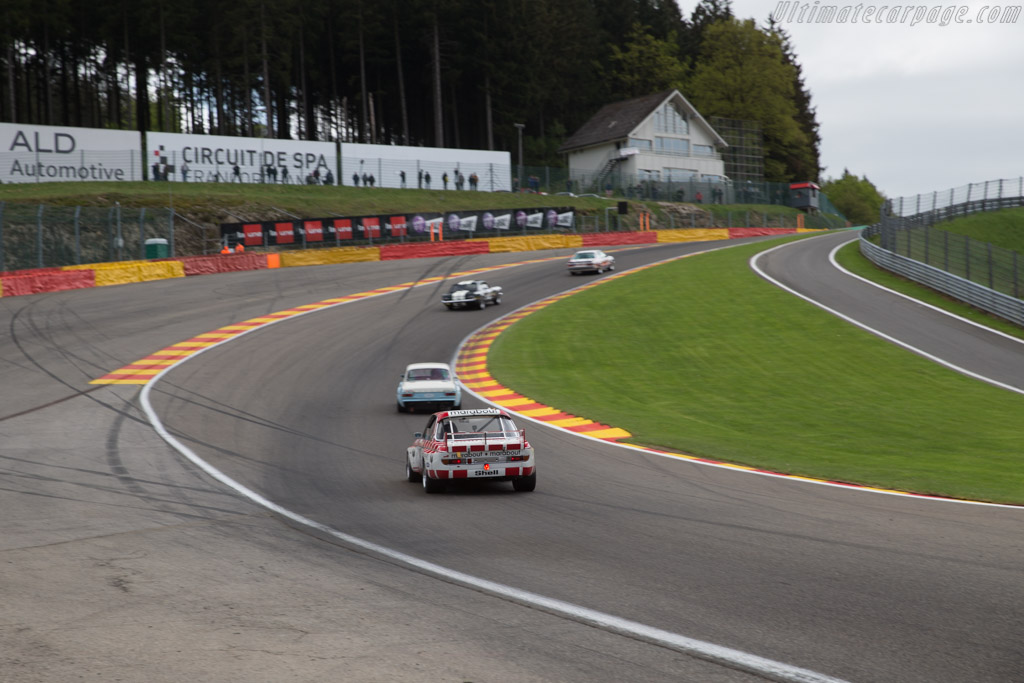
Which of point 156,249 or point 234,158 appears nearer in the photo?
point 156,249

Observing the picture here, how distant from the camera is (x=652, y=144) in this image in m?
94.8

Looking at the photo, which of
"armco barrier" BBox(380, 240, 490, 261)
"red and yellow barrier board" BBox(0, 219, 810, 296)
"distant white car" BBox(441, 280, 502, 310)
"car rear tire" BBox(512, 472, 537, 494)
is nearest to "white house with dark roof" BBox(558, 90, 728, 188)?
"red and yellow barrier board" BBox(0, 219, 810, 296)

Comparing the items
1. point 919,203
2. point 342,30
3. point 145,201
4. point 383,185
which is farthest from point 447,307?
point 342,30

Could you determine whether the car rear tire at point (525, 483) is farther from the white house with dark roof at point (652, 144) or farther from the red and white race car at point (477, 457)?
the white house with dark roof at point (652, 144)

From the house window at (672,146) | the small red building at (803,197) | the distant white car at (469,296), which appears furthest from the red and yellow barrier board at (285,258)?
the small red building at (803,197)

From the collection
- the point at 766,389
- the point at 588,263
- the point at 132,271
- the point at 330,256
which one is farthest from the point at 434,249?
the point at 766,389

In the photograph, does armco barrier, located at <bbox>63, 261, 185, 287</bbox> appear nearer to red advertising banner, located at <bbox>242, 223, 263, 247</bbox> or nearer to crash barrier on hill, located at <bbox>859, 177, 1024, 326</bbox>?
red advertising banner, located at <bbox>242, 223, 263, 247</bbox>

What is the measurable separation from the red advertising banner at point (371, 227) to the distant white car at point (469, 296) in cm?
1598

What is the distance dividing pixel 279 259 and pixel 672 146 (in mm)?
59861

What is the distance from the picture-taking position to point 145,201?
164ft

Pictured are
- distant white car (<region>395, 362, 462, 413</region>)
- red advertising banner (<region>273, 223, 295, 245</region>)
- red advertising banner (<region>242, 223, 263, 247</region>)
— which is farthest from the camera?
red advertising banner (<region>273, 223, 295, 245</region>)

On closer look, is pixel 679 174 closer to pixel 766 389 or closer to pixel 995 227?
pixel 995 227

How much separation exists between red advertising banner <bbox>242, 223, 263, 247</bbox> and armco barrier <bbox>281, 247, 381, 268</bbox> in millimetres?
2173

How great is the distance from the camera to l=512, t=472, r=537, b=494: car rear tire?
1285cm
